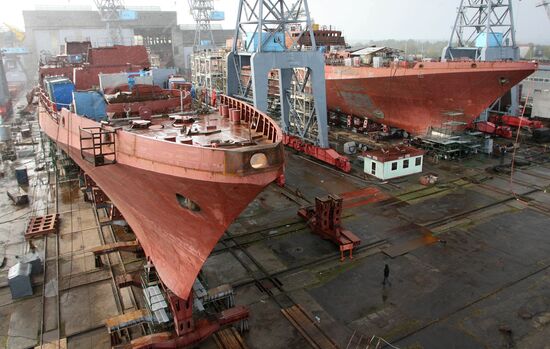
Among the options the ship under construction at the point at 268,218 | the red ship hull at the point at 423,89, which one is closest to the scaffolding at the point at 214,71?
the ship under construction at the point at 268,218

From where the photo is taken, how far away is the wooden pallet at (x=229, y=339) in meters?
9.93

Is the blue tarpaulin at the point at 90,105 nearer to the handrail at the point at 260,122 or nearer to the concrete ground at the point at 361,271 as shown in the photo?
the handrail at the point at 260,122

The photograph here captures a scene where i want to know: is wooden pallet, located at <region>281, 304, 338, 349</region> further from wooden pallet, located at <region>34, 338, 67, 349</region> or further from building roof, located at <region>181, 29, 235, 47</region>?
building roof, located at <region>181, 29, 235, 47</region>

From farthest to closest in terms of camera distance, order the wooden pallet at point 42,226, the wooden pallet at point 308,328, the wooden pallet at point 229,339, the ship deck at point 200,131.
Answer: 1. the wooden pallet at point 42,226
2. the wooden pallet at point 308,328
3. the wooden pallet at point 229,339
4. the ship deck at point 200,131

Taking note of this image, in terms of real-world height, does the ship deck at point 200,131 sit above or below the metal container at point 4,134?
above

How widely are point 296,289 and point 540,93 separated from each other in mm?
32809

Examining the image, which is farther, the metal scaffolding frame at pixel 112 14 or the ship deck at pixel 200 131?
the metal scaffolding frame at pixel 112 14

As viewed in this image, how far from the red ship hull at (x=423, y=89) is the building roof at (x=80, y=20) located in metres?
55.3

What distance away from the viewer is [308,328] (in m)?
10.7

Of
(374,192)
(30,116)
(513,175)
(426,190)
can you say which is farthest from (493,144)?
(30,116)

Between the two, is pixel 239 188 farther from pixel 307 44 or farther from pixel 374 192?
pixel 307 44

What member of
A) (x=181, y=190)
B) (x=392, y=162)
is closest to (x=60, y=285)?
(x=181, y=190)

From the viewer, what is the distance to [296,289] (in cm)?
1245

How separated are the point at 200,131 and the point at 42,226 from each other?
10586mm
